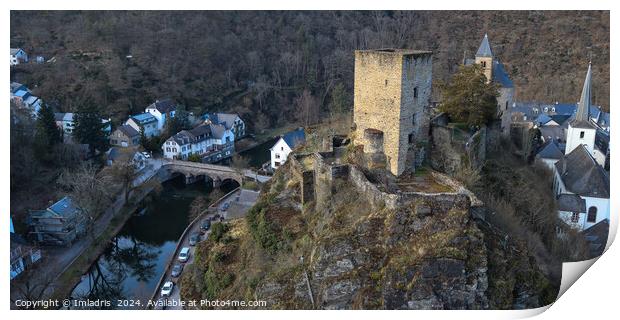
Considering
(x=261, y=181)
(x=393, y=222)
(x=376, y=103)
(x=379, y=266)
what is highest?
(x=376, y=103)

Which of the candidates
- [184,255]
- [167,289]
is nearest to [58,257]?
[184,255]

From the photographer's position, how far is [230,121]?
42.8 meters

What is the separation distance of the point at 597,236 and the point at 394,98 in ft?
32.7

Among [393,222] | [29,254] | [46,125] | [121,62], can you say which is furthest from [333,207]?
[121,62]

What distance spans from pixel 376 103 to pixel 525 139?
11.6 meters

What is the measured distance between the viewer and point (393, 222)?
43.9 feet

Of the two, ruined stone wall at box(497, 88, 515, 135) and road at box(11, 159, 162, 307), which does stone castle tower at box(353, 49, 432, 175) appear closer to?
ruined stone wall at box(497, 88, 515, 135)

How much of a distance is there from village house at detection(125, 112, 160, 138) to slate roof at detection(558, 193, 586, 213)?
27.2 m

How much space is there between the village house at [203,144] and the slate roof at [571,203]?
2309 cm

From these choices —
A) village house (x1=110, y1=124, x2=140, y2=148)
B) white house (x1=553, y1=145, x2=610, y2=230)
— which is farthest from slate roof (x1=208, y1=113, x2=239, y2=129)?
white house (x1=553, y1=145, x2=610, y2=230)

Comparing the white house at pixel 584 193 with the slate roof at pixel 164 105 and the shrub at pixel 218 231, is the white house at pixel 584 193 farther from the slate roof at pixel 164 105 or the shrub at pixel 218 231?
the slate roof at pixel 164 105

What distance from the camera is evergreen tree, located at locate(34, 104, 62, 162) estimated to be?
29.2 meters
